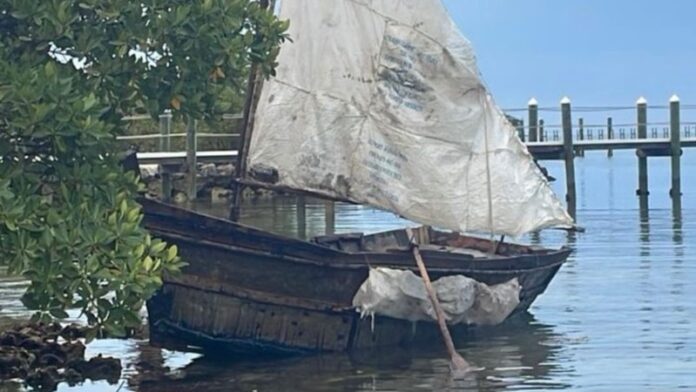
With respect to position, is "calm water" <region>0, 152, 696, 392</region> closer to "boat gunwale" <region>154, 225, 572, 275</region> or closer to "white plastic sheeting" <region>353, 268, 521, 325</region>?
"white plastic sheeting" <region>353, 268, 521, 325</region>

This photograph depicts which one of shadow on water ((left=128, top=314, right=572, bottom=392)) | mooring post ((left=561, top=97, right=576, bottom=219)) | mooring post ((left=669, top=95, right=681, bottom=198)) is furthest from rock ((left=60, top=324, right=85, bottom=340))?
mooring post ((left=669, top=95, right=681, bottom=198))

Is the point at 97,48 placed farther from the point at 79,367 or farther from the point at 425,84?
the point at 425,84

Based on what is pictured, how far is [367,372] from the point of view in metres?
17.5

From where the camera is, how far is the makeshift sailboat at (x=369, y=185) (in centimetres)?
1744

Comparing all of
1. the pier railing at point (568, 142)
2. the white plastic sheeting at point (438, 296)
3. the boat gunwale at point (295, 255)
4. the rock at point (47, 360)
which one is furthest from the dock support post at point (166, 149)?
the rock at point (47, 360)

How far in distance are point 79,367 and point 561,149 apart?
102ft

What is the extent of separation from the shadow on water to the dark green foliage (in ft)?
15.7

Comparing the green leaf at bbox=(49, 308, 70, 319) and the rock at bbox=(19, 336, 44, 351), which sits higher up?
the green leaf at bbox=(49, 308, 70, 319)

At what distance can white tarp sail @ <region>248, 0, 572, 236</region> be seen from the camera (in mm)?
19188

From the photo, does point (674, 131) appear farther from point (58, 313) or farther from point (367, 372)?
point (58, 313)

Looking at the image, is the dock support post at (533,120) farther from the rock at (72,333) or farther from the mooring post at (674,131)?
the rock at (72,333)

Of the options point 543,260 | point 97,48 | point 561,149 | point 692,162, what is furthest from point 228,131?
point 692,162

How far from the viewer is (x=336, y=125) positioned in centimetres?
1925

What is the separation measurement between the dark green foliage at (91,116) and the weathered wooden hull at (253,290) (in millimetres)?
4491
